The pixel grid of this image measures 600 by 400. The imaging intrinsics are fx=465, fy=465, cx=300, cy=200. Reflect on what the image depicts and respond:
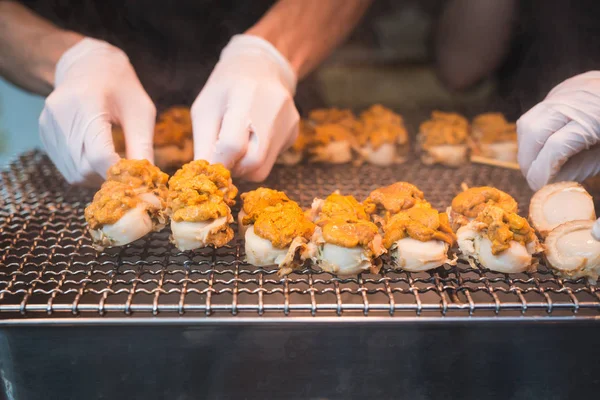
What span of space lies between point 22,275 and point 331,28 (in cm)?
273

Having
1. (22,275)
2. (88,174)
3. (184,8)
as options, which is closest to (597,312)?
(22,275)

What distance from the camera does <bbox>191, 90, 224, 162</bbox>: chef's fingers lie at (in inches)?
99.5

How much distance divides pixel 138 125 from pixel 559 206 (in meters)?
2.28

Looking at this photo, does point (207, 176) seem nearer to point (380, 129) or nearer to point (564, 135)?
point (380, 129)

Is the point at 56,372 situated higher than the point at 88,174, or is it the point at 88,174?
the point at 88,174

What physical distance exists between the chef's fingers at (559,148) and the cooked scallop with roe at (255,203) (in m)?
1.36

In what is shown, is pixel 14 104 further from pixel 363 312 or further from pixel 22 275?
pixel 363 312

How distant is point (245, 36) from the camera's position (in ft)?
9.87

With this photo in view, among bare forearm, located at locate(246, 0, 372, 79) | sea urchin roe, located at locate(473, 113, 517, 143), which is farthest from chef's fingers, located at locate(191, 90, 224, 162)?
sea urchin roe, located at locate(473, 113, 517, 143)

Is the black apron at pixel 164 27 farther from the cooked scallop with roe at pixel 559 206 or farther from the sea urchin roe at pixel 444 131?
the cooked scallop with roe at pixel 559 206

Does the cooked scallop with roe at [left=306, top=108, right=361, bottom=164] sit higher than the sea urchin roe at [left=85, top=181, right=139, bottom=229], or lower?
higher

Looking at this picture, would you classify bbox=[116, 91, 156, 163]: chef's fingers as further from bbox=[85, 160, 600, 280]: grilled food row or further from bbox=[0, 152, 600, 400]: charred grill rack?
bbox=[0, 152, 600, 400]: charred grill rack

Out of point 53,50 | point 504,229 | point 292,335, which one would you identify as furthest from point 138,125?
point 504,229

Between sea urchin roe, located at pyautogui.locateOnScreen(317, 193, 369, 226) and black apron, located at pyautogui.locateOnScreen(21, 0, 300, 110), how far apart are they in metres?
2.03
